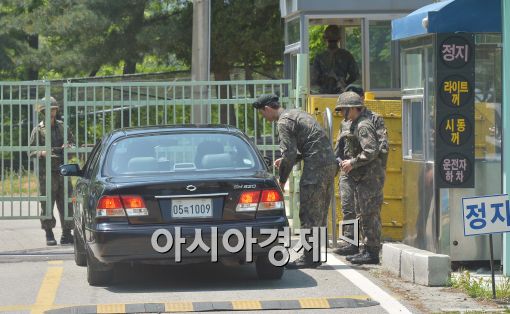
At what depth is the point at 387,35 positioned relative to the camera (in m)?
15.3

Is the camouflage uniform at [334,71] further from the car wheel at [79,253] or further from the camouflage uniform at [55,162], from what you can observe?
the car wheel at [79,253]

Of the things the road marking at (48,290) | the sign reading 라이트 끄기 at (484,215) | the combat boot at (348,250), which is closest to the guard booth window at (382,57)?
the combat boot at (348,250)

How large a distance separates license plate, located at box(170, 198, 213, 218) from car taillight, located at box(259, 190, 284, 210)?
18.8 inches

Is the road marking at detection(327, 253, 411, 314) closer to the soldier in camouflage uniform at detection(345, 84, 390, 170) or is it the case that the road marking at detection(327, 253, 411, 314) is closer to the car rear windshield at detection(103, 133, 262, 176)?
the soldier in camouflage uniform at detection(345, 84, 390, 170)

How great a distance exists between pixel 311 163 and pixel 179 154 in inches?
61.8

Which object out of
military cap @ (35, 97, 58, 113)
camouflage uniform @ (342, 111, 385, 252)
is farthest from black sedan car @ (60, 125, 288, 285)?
military cap @ (35, 97, 58, 113)

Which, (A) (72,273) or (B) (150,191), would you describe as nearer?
(B) (150,191)

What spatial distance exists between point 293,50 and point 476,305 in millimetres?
7355

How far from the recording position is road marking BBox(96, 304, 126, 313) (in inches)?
346

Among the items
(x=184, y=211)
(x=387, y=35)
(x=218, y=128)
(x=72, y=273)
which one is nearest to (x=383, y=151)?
(x=218, y=128)

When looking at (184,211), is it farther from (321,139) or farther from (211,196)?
(321,139)

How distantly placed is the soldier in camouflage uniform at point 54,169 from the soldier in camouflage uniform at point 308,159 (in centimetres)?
351

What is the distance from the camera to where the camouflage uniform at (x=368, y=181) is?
1130 cm

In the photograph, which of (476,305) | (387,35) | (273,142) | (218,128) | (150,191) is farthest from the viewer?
(387,35)
